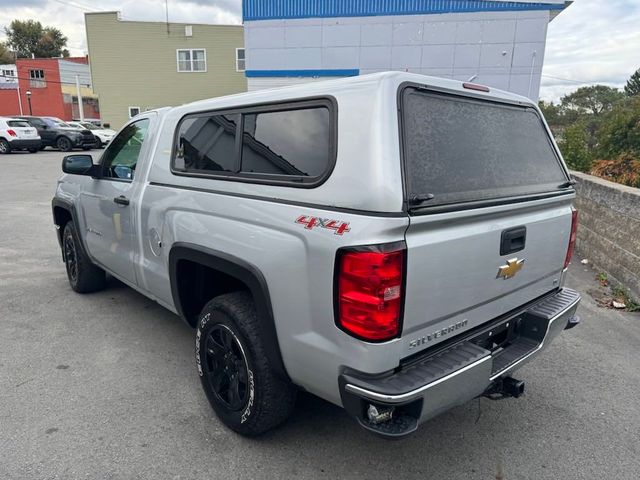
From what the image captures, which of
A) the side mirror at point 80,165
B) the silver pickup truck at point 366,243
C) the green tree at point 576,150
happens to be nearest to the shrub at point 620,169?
the green tree at point 576,150

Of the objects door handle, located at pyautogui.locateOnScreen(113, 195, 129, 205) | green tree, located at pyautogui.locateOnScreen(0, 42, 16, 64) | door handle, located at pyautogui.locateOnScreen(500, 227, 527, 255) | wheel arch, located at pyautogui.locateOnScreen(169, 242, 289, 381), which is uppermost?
green tree, located at pyautogui.locateOnScreen(0, 42, 16, 64)

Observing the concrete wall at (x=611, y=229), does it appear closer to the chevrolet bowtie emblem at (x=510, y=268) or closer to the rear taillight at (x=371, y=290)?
the chevrolet bowtie emblem at (x=510, y=268)

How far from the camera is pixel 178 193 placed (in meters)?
3.07

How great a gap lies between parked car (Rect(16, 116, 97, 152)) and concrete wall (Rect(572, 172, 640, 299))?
76.5 feet

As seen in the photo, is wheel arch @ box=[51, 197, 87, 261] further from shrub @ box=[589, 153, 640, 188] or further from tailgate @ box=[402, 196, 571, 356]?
shrub @ box=[589, 153, 640, 188]

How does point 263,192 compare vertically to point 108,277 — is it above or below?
above

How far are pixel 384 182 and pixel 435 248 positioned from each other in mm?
378

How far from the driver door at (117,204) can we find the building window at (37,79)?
53.0 m

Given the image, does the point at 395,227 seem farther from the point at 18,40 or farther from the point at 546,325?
the point at 18,40

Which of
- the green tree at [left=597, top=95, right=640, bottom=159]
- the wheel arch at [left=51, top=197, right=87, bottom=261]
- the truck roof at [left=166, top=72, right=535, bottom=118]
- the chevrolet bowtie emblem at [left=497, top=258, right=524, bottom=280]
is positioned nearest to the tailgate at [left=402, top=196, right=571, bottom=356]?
the chevrolet bowtie emblem at [left=497, top=258, right=524, bottom=280]

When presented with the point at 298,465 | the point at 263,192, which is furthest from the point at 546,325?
the point at 263,192

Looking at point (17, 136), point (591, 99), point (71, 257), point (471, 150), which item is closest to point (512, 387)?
point (471, 150)

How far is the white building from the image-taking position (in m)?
15.4

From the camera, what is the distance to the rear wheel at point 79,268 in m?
4.80
